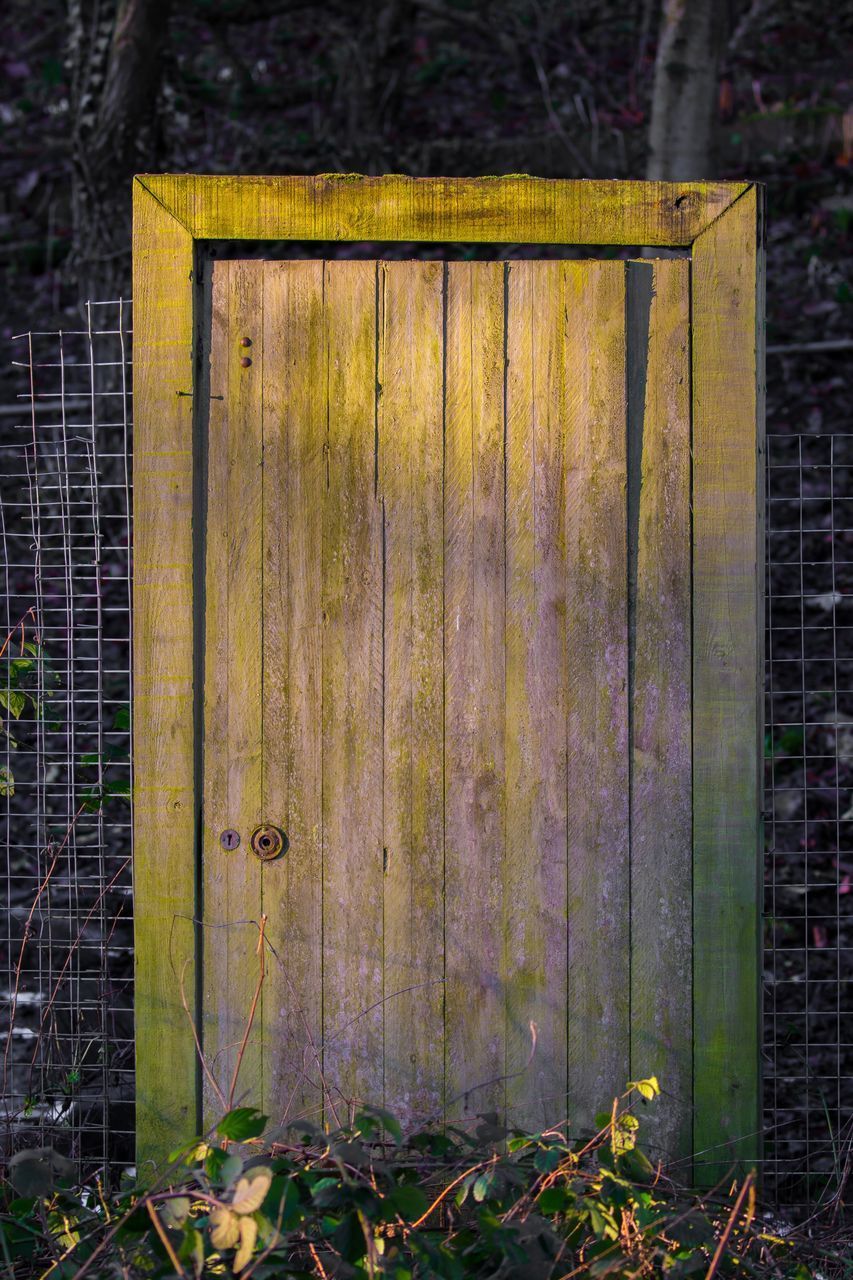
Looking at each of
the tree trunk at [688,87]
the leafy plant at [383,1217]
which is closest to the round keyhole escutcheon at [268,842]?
the leafy plant at [383,1217]

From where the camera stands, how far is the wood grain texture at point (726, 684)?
2854mm

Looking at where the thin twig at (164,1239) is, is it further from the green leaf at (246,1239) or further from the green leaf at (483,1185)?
the green leaf at (483,1185)

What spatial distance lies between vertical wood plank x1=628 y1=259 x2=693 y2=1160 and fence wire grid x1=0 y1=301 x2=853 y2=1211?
303 millimetres

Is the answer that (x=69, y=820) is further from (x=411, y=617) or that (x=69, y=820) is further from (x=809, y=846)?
(x=809, y=846)

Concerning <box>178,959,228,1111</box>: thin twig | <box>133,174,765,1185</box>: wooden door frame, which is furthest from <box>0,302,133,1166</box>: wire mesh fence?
<box>178,959,228,1111</box>: thin twig

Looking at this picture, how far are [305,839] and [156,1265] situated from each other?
97 cm

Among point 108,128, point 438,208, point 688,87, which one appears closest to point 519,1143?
point 438,208

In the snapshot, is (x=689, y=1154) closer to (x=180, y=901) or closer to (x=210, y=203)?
(x=180, y=901)

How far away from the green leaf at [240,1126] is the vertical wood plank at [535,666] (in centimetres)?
77

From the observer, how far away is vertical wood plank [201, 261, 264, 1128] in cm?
288

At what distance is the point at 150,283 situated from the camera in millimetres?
2877

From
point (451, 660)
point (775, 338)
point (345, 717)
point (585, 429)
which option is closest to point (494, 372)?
point (585, 429)

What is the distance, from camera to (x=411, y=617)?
2.88 metres

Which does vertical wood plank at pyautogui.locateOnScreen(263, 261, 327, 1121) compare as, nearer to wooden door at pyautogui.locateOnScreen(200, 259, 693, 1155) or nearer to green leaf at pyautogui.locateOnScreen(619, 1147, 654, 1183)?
wooden door at pyautogui.locateOnScreen(200, 259, 693, 1155)
